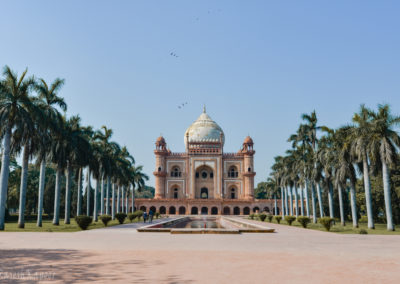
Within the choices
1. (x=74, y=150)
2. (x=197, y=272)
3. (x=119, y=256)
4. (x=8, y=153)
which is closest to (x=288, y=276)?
(x=197, y=272)

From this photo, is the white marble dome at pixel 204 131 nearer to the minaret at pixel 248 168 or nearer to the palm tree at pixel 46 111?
the minaret at pixel 248 168

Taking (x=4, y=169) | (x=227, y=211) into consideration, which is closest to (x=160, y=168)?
(x=227, y=211)

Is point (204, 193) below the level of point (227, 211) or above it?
above

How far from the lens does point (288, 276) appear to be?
6422mm

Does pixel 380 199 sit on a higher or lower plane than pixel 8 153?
lower

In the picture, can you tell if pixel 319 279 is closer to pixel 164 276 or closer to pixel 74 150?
pixel 164 276

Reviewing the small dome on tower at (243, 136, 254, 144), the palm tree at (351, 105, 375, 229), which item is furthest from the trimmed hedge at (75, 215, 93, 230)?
the small dome on tower at (243, 136, 254, 144)

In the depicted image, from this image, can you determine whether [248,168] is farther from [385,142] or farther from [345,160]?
[385,142]

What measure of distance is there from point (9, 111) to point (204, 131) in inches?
2086

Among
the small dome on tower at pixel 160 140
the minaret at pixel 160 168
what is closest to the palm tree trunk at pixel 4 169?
the minaret at pixel 160 168

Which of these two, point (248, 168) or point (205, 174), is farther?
point (205, 174)

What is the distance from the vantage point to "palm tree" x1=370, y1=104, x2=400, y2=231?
21.9 m

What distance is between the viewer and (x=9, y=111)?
20.1 m

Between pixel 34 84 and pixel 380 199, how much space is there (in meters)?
31.2
